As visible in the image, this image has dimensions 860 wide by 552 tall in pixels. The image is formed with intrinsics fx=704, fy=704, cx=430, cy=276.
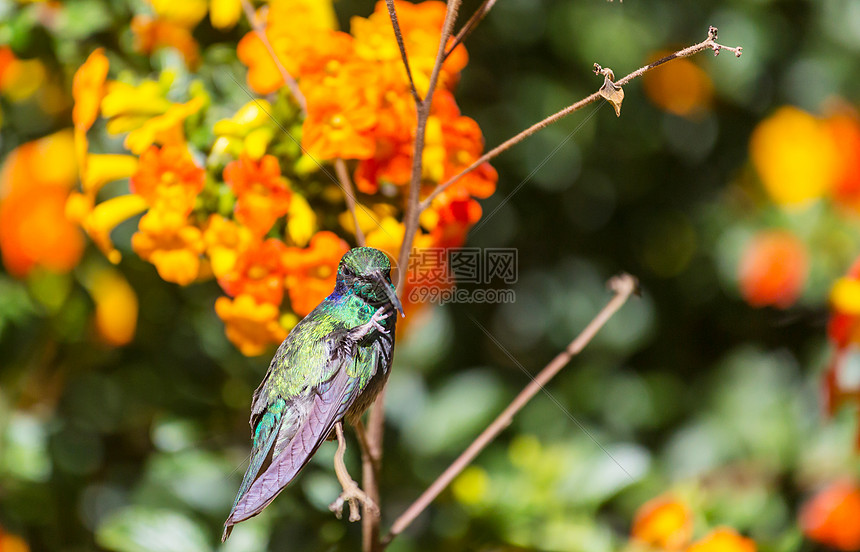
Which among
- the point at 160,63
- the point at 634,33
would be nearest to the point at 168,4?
the point at 160,63

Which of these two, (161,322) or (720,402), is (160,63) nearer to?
(161,322)

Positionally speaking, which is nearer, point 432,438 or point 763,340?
point 432,438

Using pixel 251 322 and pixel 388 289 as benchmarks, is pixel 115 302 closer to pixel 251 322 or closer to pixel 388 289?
pixel 251 322

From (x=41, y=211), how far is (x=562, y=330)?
1.62 feet

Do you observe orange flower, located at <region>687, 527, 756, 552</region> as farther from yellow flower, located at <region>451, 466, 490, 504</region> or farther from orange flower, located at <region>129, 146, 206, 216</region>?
orange flower, located at <region>129, 146, 206, 216</region>

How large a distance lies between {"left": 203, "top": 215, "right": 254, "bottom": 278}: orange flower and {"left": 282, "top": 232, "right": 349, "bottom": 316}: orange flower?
3cm

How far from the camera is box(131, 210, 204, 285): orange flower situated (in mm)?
363

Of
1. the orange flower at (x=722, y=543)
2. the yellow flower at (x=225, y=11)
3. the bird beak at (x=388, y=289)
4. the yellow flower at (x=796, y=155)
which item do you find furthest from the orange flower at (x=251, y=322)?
the yellow flower at (x=796, y=155)

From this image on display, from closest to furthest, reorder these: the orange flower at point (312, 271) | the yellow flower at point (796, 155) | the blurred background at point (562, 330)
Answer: the orange flower at point (312, 271) → the blurred background at point (562, 330) → the yellow flower at point (796, 155)

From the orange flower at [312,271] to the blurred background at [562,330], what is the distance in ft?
0.85

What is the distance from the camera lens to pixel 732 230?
0.74 m

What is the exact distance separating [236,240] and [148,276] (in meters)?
0.27

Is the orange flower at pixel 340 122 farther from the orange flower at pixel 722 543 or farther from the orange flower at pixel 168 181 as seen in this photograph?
the orange flower at pixel 722 543

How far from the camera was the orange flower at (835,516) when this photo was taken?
73cm
